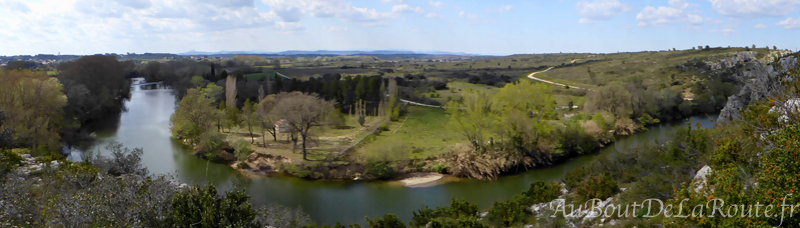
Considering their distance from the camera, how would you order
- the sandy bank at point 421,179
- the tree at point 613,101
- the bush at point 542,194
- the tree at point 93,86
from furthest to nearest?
the tree at point 93,86 → the tree at point 613,101 → the sandy bank at point 421,179 → the bush at point 542,194

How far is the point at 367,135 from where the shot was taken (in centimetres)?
3138

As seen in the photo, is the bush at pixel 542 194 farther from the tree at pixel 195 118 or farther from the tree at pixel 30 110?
the tree at pixel 30 110

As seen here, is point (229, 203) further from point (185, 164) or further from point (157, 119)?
point (157, 119)

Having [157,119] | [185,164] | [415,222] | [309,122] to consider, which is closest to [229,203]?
[415,222]

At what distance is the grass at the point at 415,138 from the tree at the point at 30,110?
1943cm

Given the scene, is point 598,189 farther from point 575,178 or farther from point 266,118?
point 266,118

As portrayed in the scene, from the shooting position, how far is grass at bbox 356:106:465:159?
26.8m

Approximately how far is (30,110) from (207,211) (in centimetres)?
2578

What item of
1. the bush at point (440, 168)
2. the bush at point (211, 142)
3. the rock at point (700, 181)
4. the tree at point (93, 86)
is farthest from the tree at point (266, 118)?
the rock at point (700, 181)

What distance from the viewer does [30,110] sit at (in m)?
27.2

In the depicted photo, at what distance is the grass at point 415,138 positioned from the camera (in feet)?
88.0

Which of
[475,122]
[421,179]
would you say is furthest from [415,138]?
[421,179]

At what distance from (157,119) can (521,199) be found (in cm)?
4045

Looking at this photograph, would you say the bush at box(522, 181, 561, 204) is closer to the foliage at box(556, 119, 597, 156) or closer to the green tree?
the foliage at box(556, 119, 597, 156)
